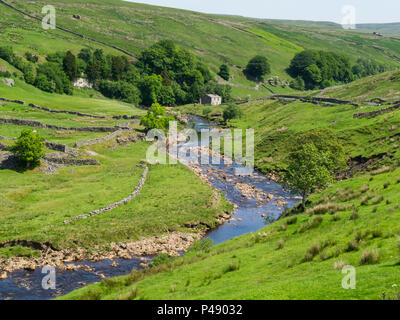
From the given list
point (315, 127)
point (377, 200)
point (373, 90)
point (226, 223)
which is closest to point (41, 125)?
point (226, 223)

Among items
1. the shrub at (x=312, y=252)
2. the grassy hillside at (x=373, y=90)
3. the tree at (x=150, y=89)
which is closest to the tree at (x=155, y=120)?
the grassy hillside at (x=373, y=90)

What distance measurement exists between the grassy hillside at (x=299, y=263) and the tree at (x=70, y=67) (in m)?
143

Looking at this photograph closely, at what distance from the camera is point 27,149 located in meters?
62.3

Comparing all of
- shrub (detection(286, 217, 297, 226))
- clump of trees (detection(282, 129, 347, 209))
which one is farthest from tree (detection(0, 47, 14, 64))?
shrub (detection(286, 217, 297, 226))

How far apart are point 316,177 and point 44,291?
97.8 feet

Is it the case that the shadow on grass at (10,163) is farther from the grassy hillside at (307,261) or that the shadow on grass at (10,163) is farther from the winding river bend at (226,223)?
the grassy hillside at (307,261)

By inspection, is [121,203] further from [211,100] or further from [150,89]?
[211,100]

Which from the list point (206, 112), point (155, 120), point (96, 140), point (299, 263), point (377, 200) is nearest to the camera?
point (299, 263)

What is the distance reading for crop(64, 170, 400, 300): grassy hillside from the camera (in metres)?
20.1

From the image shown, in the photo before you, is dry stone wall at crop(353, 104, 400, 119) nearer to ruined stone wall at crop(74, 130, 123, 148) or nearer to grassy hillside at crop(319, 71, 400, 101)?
grassy hillside at crop(319, 71, 400, 101)

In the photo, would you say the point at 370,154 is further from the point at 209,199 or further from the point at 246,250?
the point at 246,250

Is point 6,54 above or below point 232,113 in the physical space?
above

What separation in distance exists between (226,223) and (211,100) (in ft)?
430

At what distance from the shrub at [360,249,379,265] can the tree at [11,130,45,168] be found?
171ft
